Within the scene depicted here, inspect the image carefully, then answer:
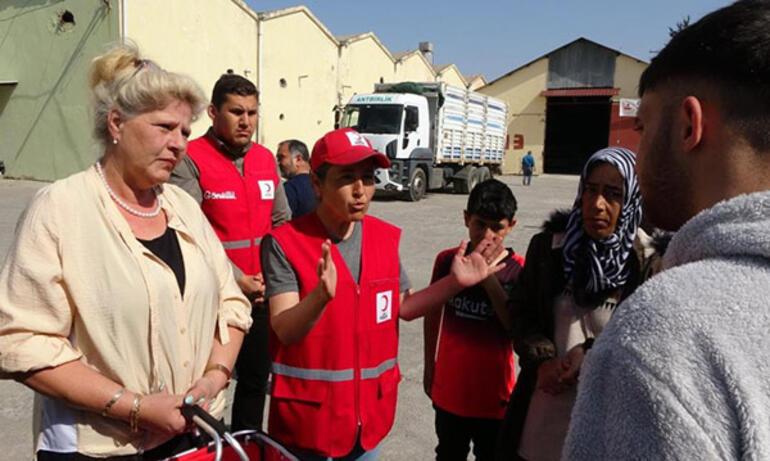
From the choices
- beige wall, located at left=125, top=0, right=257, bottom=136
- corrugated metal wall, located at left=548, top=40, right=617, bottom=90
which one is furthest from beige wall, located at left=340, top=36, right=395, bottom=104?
corrugated metal wall, located at left=548, top=40, right=617, bottom=90

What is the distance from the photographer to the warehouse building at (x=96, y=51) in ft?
58.9

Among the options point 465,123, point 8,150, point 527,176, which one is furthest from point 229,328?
point 527,176

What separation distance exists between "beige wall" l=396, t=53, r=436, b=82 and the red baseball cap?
28595 mm

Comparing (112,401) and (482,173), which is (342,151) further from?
(482,173)

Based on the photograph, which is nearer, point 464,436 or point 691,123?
point 691,123

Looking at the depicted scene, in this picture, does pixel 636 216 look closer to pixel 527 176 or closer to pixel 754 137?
pixel 754 137

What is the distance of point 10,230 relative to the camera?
9727mm

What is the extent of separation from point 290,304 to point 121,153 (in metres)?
0.75

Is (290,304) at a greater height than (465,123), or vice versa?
(465,123)

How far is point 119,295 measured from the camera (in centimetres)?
167

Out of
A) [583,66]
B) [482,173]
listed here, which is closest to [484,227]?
[482,173]

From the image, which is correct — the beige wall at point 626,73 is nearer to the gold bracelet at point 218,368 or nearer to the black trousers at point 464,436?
the black trousers at point 464,436

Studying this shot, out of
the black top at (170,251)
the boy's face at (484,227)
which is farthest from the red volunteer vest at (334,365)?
the boy's face at (484,227)

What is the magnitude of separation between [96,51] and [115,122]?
18369 mm
